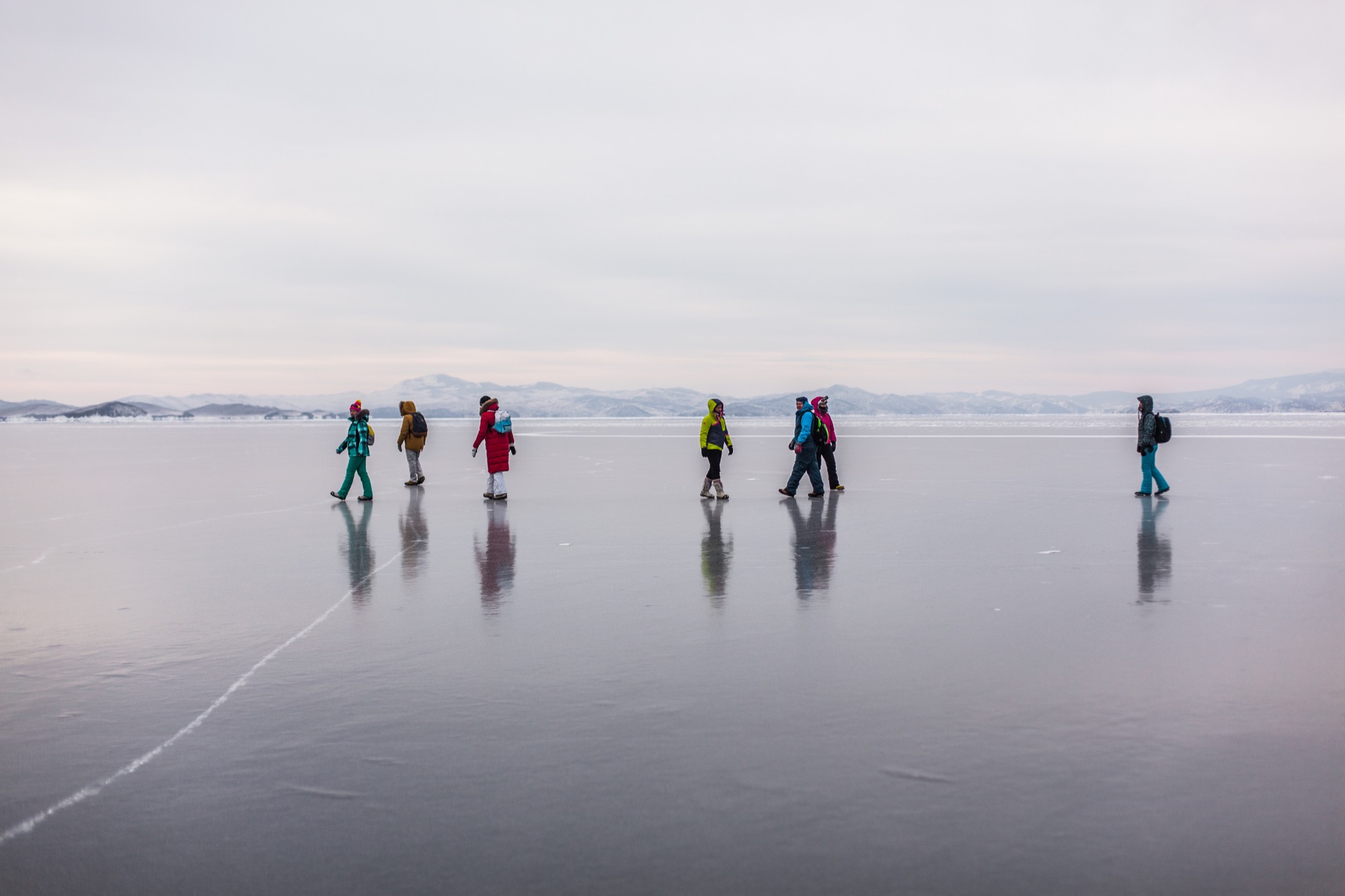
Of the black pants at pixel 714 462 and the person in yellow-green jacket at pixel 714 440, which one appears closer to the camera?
the person in yellow-green jacket at pixel 714 440

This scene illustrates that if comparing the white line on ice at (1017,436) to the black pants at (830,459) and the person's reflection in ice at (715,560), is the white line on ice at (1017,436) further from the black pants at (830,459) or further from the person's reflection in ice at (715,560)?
the person's reflection in ice at (715,560)

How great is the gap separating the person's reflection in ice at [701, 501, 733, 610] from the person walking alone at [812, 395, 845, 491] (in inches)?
153

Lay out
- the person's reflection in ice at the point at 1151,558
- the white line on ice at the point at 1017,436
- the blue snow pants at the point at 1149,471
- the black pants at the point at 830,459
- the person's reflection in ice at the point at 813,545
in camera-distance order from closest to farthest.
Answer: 1. the person's reflection in ice at the point at 1151,558
2. the person's reflection in ice at the point at 813,545
3. the blue snow pants at the point at 1149,471
4. the black pants at the point at 830,459
5. the white line on ice at the point at 1017,436

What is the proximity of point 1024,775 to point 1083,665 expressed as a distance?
2.14m

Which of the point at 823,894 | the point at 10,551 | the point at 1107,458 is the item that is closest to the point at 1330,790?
the point at 823,894

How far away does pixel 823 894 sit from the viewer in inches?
132

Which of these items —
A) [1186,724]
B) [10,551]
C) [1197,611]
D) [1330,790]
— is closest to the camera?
[1330,790]

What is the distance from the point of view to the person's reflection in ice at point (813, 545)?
9422 millimetres

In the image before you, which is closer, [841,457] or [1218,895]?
[1218,895]

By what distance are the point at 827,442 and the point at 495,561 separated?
9567mm

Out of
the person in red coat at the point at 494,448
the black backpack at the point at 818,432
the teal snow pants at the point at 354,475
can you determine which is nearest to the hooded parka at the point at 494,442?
the person in red coat at the point at 494,448

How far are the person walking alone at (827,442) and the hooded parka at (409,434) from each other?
7.92 meters

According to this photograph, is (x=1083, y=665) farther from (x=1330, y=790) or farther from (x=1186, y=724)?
(x=1330, y=790)

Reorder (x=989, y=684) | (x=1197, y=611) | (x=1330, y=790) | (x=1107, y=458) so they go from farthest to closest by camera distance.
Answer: (x=1107, y=458) → (x=1197, y=611) → (x=989, y=684) → (x=1330, y=790)
